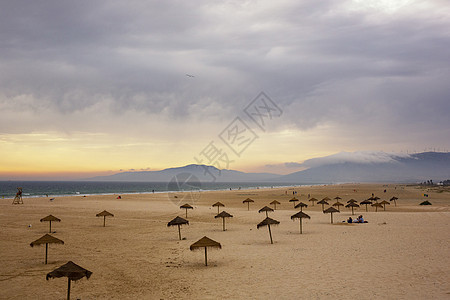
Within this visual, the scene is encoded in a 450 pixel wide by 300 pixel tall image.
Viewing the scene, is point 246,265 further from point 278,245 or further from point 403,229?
point 403,229

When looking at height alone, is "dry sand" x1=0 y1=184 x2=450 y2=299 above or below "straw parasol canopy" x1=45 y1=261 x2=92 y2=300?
below

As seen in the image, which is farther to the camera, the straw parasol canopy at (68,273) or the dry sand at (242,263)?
the dry sand at (242,263)

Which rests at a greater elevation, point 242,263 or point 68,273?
point 68,273

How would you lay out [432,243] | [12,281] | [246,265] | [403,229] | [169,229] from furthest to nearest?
1. [169,229]
2. [403,229]
3. [432,243]
4. [246,265]
5. [12,281]

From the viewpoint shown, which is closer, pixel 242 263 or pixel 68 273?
pixel 68 273

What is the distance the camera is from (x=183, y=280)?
11.7m

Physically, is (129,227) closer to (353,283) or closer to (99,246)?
(99,246)

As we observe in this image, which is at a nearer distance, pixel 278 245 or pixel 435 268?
pixel 435 268

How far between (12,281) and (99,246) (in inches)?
241

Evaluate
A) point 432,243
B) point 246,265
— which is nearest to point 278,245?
point 246,265

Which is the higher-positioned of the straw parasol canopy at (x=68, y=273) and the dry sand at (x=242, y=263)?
the straw parasol canopy at (x=68, y=273)

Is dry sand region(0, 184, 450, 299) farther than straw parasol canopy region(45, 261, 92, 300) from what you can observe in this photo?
Yes

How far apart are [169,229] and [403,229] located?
15953mm

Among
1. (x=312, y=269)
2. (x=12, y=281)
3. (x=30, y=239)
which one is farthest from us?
(x=30, y=239)
